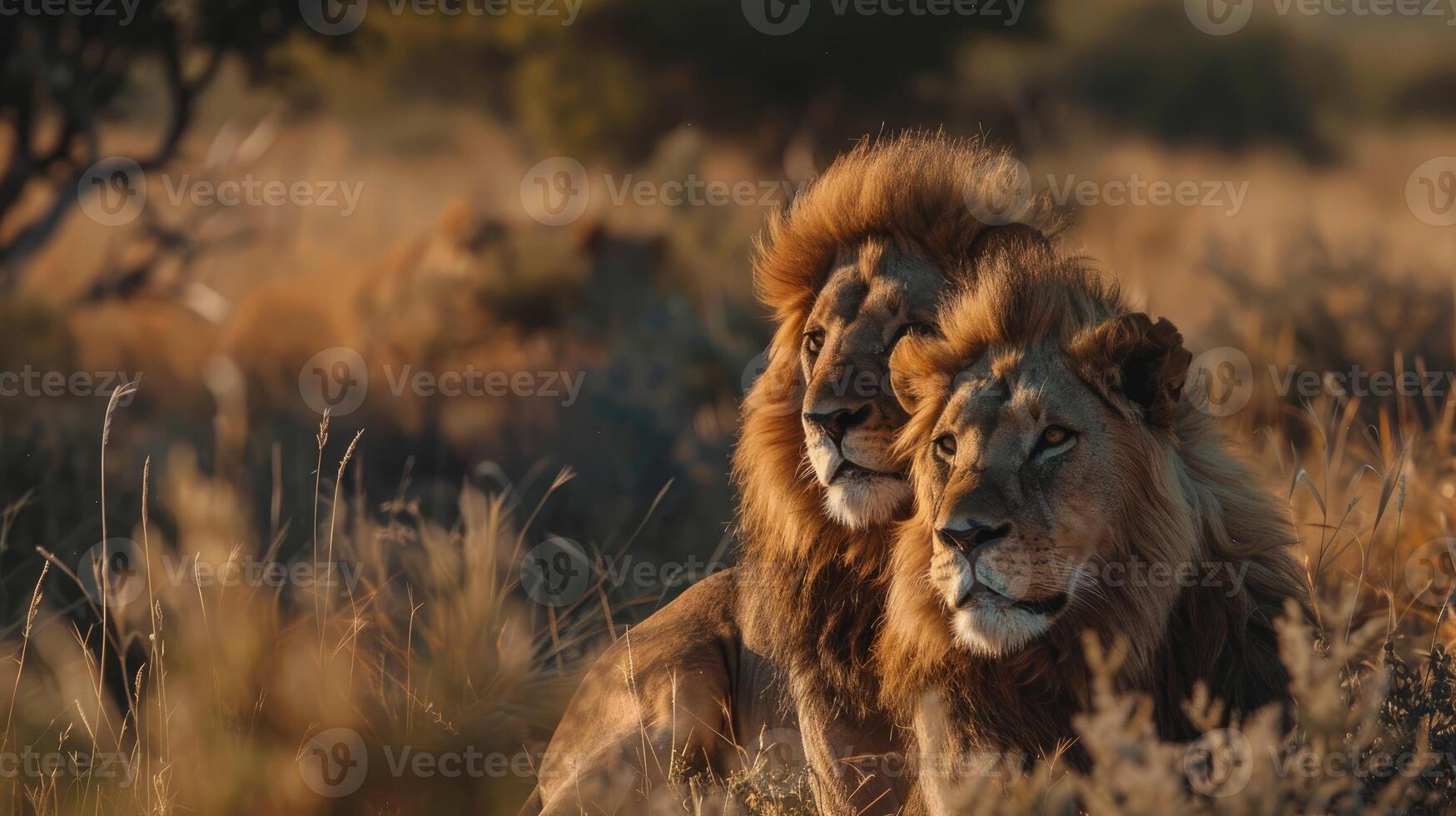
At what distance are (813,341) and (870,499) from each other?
0.66 metres

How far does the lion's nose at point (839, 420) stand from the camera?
428 cm

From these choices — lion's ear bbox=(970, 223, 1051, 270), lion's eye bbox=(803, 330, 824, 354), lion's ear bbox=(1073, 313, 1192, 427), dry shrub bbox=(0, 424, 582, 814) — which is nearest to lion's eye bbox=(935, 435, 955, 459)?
lion's ear bbox=(1073, 313, 1192, 427)

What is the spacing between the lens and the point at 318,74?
20.5m

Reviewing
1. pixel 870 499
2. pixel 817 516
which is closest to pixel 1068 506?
pixel 870 499

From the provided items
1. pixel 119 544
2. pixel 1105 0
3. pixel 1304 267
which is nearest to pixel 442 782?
pixel 119 544

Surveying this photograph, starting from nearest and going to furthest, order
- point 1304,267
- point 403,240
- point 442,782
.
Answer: point 442,782
point 1304,267
point 403,240

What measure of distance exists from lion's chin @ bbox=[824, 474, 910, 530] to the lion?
0.15m

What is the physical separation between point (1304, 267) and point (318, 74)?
44.0 feet

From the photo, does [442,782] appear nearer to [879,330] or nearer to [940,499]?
[879,330]

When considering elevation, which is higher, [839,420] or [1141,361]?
[1141,361]

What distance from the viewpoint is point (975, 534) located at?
347 centimetres

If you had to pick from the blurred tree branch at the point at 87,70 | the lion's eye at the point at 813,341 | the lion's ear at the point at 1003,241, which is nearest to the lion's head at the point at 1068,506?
the lion's ear at the point at 1003,241

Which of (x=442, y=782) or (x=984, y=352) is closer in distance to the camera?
(x=984, y=352)

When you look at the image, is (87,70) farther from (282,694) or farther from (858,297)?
(858,297)
